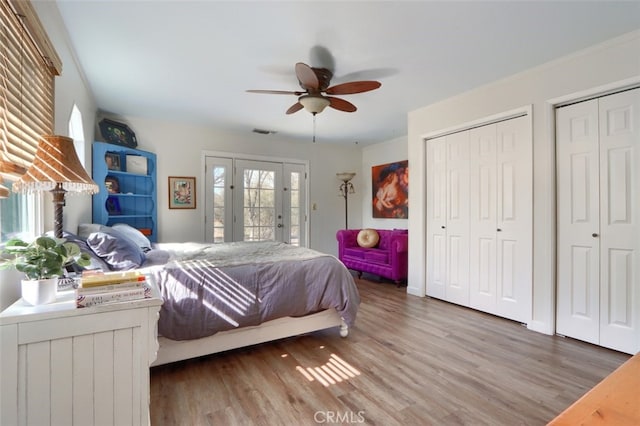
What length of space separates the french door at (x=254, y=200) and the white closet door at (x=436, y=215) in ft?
8.33

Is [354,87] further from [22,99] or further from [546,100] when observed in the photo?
[22,99]

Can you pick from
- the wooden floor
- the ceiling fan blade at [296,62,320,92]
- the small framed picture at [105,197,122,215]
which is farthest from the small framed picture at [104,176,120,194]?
the ceiling fan blade at [296,62,320,92]

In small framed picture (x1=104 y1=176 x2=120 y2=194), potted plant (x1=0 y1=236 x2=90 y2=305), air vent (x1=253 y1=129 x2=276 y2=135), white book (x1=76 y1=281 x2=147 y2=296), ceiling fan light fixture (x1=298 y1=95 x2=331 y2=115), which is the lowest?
white book (x1=76 y1=281 x2=147 y2=296)

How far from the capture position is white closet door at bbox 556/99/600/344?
8.15 feet

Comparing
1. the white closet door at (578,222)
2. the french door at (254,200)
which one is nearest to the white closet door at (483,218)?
the white closet door at (578,222)

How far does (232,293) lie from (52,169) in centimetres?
127

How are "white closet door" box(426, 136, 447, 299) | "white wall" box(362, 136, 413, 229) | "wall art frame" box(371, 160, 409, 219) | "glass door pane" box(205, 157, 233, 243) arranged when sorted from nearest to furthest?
"white closet door" box(426, 136, 447, 299)
"glass door pane" box(205, 157, 233, 243)
"wall art frame" box(371, 160, 409, 219)
"white wall" box(362, 136, 413, 229)

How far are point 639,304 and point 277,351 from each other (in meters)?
2.75

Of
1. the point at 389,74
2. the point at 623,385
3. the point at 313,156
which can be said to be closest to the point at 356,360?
the point at 623,385

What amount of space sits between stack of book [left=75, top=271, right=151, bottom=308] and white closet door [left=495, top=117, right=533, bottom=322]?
10.3 feet

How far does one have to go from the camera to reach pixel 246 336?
2299mm

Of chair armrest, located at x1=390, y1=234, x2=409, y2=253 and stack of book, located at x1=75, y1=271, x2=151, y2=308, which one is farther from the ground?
stack of book, located at x1=75, y1=271, x2=151, y2=308

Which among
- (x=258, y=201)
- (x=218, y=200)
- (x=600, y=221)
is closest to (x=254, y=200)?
(x=258, y=201)

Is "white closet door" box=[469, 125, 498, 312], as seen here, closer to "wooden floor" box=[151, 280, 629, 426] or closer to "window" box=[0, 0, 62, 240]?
"wooden floor" box=[151, 280, 629, 426]
